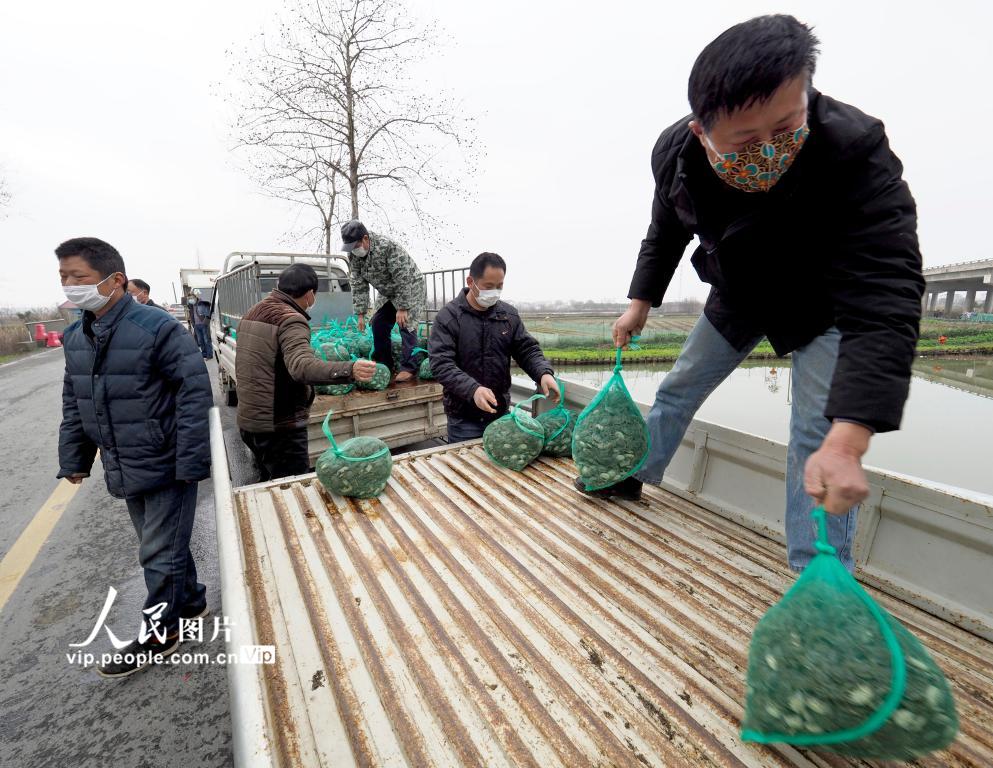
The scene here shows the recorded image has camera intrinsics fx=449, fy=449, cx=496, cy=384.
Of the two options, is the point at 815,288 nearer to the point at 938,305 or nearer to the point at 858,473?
the point at 858,473

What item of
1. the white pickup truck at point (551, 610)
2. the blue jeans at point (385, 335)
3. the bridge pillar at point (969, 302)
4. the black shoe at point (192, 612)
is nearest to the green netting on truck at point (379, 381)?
the blue jeans at point (385, 335)

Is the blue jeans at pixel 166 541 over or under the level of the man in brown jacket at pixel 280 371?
under

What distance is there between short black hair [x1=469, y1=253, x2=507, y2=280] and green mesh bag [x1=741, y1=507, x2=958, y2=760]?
2447 millimetres

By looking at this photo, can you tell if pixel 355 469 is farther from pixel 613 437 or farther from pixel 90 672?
pixel 90 672

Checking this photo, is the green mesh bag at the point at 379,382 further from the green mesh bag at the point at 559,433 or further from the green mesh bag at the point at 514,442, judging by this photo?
the green mesh bag at the point at 559,433

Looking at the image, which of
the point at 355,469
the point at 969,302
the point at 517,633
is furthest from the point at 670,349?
the point at 969,302

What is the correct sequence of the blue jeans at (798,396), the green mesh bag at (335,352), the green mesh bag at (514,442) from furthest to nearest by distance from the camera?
the green mesh bag at (335,352)
the green mesh bag at (514,442)
the blue jeans at (798,396)

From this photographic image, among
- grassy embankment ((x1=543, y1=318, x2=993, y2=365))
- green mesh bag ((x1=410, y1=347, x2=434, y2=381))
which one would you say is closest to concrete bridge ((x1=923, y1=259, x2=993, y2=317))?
grassy embankment ((x1=543, y1=318, x2=993, y2=365))

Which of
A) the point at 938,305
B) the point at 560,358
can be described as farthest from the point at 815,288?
the point at 938,305

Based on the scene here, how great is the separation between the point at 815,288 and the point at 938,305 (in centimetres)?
7149

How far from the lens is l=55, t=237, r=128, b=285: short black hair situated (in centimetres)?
201

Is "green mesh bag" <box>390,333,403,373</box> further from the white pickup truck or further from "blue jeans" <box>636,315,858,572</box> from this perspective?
"blue jeans" <box>636,315,858,572</box>

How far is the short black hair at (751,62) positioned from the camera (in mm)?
1024

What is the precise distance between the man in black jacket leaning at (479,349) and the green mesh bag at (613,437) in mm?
957
